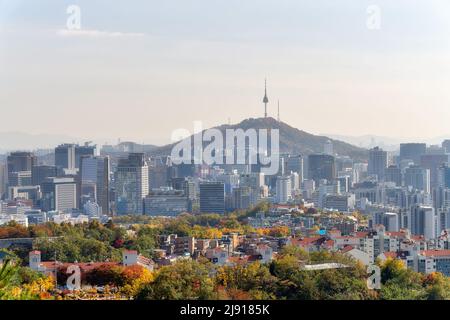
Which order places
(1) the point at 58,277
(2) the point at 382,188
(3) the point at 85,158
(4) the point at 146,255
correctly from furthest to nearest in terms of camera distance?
(3) the point at 85,158
(2) the point at 382,188
(4) the point at 146,255
(1) the point at 58,277

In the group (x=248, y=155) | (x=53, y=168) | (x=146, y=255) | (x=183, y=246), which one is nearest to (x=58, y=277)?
(x=146, y=255)

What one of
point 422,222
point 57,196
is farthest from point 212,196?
point 422,222

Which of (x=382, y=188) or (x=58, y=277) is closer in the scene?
(x=58, y=277)

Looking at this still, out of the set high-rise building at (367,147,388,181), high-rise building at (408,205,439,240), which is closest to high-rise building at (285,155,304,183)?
high-rise building at (367,147,388,181)

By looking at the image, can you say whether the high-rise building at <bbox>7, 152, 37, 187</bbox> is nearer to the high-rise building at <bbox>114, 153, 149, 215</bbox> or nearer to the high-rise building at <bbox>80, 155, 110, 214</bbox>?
the high-rise building at <bbox>80, 155, 110, 214</bbox>

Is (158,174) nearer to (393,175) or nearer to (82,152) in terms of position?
(82,152)
